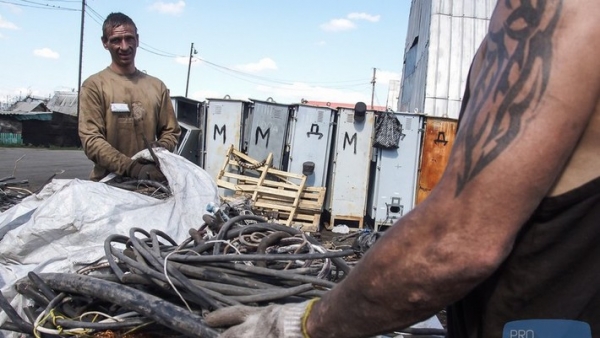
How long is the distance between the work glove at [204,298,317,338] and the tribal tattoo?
45 cm

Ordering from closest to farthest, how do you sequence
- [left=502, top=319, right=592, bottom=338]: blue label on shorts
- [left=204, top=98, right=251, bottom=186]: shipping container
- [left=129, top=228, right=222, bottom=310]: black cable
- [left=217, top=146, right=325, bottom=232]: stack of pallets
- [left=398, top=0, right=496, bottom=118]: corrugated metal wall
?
1. [left=502, top=319, right=592, bottom=338]: blue label on shorts
2. [left=129, top=228, right=222, bottom=310]: black cable
3. [left=217, top=146, right=325, bottom=232]: stack of pallets
4. [left=204, top=98, right=251, bottom=186]: shipping container
5. [left=398, top=0, right=496, bottom=118]: corrugated metal wall

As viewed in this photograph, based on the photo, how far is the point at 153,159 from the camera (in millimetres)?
3553

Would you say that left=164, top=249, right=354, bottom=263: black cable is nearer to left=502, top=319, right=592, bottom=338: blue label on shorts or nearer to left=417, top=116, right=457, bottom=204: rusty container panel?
left=502, top=319, right=592, bottom=338: blue label on shorts

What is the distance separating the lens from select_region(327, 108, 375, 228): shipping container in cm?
890

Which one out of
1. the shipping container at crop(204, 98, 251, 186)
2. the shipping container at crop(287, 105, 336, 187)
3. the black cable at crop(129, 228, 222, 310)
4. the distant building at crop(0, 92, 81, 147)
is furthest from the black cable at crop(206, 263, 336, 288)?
the distant building at crop(0, 92, 81, 147)

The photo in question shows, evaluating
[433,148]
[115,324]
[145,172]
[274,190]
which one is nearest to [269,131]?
[274,190]

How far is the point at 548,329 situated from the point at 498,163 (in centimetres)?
39

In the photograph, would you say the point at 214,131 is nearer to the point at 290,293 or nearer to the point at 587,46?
the point at 290,293

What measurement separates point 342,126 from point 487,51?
313 inches

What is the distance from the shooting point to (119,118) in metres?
4.03

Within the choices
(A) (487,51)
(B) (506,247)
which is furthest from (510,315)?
(A) (487,51)

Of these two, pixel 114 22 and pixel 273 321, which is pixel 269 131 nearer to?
pixel 114 22

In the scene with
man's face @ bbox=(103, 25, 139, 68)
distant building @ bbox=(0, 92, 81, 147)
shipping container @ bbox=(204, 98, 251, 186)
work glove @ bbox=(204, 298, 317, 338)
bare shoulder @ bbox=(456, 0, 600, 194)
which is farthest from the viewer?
distant building @ bbox=(0, 92, 81, 147)

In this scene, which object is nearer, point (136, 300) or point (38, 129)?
point (136, 300)
